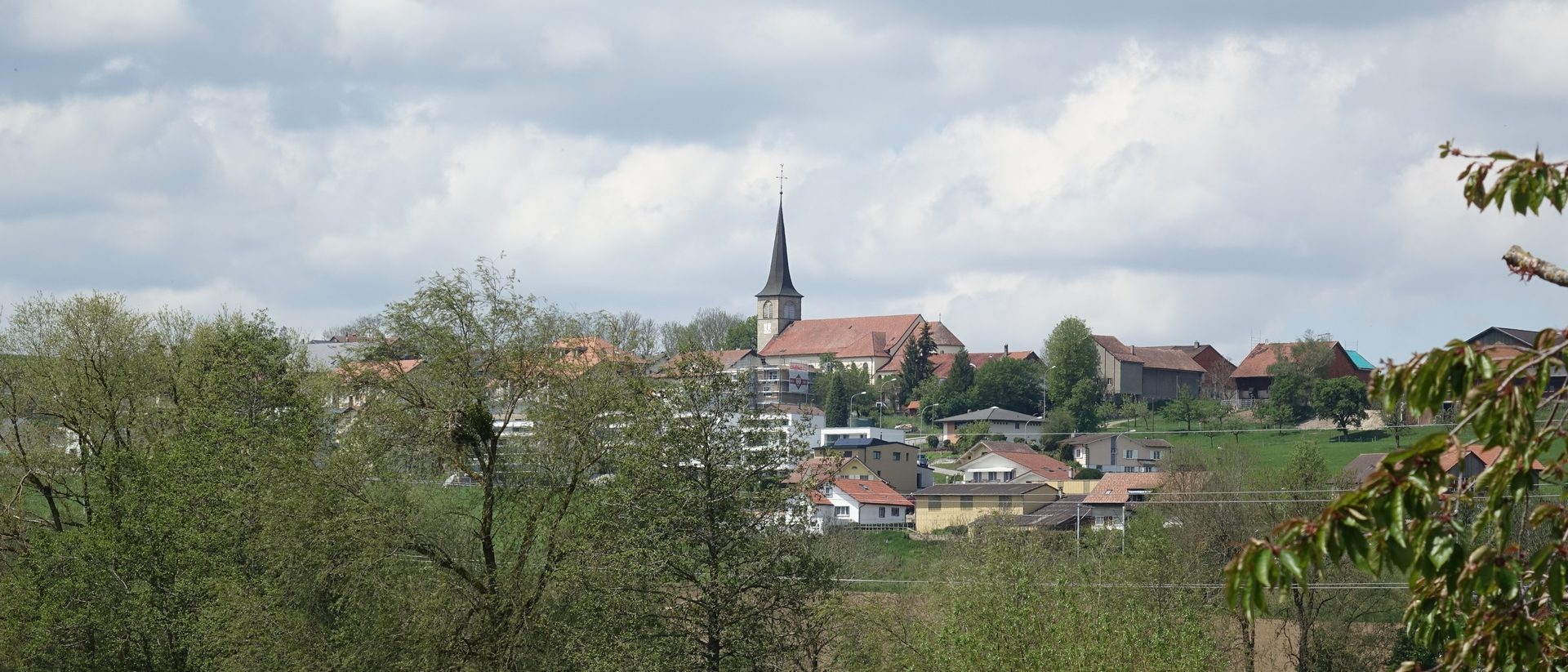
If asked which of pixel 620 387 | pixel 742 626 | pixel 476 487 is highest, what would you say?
pixel 620 387

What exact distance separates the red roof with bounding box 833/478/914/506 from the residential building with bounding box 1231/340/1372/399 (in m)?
67.3

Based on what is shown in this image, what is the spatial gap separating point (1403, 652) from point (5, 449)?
38605mm

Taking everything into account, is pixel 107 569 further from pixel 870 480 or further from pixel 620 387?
pixel 870 480

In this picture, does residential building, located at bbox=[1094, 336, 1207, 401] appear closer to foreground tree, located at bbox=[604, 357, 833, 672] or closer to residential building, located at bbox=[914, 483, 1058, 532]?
residential building, located at bbox=[914, 483, 1058, 532]

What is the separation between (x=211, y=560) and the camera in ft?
102

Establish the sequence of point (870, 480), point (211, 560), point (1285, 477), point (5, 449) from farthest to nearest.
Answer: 1. point (870, 480)
2. point (1285, 477)
3. point (5, 449)
4. point (211, 560)

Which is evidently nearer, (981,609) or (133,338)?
(981,609)

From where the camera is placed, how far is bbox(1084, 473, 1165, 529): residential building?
73.8 m

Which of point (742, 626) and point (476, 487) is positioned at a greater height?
point (476, 487)

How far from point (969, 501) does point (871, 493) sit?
5.76 meters

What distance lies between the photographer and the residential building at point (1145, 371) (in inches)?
6329

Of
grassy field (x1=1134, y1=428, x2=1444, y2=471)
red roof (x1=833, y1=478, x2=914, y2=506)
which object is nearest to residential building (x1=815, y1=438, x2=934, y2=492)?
red roof (x1=833, y1=478, x2=914, y2=506)

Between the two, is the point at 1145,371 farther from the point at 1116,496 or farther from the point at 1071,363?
the point at 1116,496

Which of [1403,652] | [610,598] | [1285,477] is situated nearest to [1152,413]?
[1285,477]
